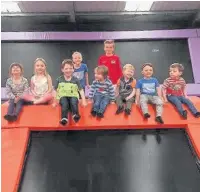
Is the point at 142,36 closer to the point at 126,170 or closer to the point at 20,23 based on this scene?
the point at 20,23

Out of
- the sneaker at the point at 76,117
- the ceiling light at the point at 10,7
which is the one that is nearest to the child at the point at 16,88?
the sneaker at the point at 76,117

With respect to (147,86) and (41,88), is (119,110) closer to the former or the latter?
(147,86)

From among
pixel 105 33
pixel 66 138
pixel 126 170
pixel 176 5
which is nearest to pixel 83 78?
pixel 66 138

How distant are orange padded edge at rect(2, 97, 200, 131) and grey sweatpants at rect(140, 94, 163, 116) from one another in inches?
3.3

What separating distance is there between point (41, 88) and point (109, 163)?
3.86 ft

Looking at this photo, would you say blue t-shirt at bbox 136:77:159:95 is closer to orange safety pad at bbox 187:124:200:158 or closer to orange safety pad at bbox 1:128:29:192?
orange safety pad at bbox 187:124:200:158

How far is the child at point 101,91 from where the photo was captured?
10.5ft

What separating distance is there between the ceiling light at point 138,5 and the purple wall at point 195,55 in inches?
40.9

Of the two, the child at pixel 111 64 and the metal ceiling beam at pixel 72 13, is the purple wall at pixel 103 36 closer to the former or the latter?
the metal ceiling beam at pixel 72 13

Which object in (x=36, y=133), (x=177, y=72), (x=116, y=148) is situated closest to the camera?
(x=116, y=148)

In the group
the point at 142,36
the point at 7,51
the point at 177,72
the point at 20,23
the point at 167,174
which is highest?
the point at 20,23

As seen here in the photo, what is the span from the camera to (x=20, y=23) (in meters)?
6.41

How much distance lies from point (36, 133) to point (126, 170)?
0.96 meters

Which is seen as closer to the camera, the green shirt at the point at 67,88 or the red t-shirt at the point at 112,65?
the green shirt at the point at 67,88
